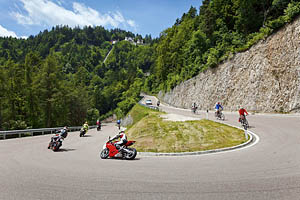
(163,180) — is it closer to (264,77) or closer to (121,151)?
(121,151)

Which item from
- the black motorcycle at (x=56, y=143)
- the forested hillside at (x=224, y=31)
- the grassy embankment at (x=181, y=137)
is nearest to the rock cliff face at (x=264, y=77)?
the forested hillside at (x=224, y=31)

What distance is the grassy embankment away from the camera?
11875 millimetres

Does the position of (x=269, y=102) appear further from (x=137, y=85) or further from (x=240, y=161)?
(x=137, y=85)

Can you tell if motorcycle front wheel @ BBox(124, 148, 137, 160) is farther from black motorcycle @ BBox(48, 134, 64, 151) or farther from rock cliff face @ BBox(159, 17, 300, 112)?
rock cliff face @ BBox(159, 17, 300, 112)

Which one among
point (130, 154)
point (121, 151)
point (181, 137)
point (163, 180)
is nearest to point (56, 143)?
point (121, 151)

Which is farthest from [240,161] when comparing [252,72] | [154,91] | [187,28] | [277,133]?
[154,91]

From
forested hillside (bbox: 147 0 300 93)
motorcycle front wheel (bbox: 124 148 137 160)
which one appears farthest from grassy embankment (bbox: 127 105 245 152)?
forested hillside (bbox: 147 0 300 93)

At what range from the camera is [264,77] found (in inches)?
1061

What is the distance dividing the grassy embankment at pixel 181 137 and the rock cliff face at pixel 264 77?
493 inches

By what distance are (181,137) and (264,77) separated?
2005 centimetres

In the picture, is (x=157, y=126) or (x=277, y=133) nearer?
(x=277, y=133)

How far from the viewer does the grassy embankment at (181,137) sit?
11875mm

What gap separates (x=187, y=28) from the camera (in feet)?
198

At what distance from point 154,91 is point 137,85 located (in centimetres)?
2098
